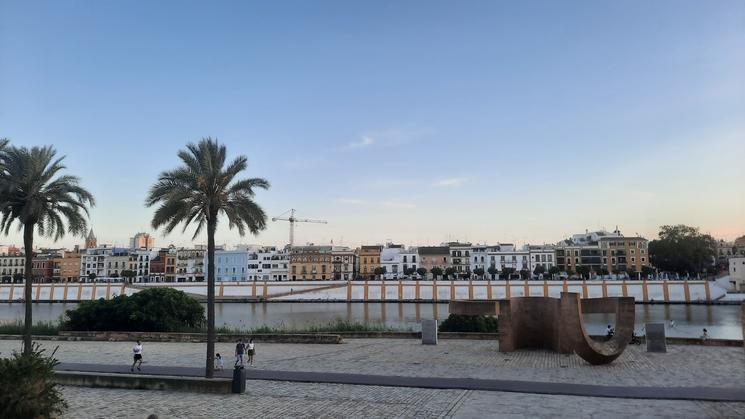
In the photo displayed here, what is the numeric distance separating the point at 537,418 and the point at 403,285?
90.5 metres

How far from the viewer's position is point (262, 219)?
22.0 m

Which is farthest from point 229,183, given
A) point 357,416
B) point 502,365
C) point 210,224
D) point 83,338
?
point 83,338

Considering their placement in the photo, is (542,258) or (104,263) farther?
(104,263)

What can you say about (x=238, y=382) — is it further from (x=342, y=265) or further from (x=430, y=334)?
(x=342, y=265)

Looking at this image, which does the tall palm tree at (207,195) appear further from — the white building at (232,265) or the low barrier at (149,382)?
the white building at (232,265)

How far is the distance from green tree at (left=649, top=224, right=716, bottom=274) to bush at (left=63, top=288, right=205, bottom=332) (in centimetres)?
10813

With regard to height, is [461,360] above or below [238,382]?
below

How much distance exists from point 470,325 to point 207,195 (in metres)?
20.5

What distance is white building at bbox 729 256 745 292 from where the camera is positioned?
9138 centimetres

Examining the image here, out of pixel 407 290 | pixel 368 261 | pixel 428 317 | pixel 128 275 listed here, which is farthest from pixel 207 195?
pixel 128 275

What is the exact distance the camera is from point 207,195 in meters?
20.9

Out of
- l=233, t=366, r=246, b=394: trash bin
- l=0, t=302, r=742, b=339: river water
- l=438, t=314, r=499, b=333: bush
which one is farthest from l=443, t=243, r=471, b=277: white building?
l=233, t=366, r=246, b=394: trash bin

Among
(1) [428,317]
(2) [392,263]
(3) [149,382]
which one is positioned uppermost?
(2) [392,263]

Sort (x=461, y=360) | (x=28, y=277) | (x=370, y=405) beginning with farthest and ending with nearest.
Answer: (x=461, y=360) → (x=28, y=277) → (x=370, y=405)
